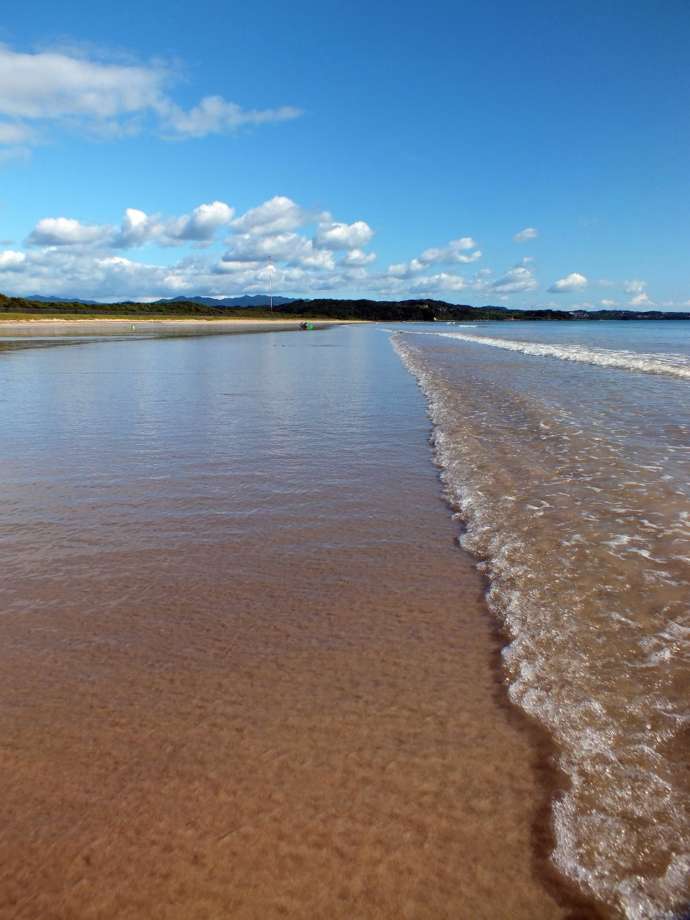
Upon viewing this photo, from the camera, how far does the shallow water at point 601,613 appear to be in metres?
2.61

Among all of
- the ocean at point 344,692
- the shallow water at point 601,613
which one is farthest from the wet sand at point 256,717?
the shallow water at point 601,613

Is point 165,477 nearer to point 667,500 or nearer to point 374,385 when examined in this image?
point 667,500

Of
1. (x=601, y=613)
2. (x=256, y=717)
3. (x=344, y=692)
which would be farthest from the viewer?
(x=601, y=613)

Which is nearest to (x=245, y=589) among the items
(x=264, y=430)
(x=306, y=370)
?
(x=264, y=430)

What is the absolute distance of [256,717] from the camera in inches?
136

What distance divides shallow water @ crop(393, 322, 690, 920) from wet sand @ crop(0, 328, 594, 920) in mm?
240

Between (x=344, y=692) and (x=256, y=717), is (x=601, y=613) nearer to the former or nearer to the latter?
(x=344, y=692)

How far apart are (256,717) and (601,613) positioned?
2891 mm

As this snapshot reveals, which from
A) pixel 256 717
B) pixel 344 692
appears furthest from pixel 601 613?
pixel 256 717

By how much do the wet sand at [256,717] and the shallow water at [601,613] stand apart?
0.79 feet

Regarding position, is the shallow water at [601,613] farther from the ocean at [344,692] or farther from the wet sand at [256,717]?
the wet sand at [256,717]

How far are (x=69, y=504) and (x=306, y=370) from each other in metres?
20.3

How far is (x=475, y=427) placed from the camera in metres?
13.1

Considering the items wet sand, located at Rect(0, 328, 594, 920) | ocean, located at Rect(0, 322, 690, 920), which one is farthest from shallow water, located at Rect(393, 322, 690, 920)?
wet sand, located at Rect(0, 328, 594, 920)
